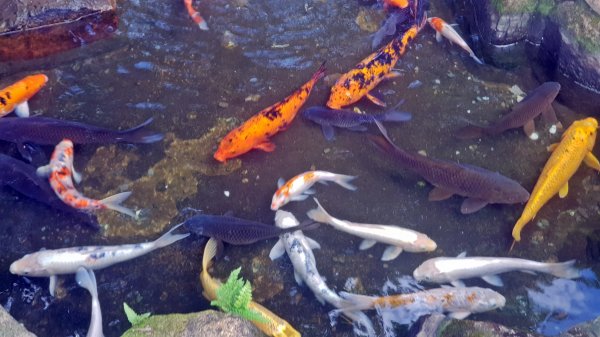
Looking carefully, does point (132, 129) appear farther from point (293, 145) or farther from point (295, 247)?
point (295, 247)

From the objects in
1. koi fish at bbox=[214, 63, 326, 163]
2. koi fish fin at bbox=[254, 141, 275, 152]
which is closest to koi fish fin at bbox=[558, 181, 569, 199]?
koi fish at bbox=[214, 63, 326, 163]

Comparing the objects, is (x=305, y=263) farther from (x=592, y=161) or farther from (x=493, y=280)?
(x=592, y=161)

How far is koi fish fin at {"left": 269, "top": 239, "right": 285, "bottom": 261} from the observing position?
4754mm

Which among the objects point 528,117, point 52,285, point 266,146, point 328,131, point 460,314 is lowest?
point 52,285

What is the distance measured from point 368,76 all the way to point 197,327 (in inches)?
130

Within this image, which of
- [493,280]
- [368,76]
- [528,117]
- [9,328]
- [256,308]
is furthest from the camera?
[368,76]

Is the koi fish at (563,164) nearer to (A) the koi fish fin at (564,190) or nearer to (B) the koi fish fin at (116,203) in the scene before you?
(A) the koi fish fin at (564,190)

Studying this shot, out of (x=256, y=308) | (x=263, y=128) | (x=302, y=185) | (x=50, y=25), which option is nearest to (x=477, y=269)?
(x=302, y=185)

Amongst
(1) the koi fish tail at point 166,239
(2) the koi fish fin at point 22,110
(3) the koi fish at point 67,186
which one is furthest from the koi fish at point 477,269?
(2) the koi fish fin at point 22,110

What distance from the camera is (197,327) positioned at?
370cm

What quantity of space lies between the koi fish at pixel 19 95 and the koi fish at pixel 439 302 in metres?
3.97

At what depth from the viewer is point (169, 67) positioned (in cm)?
607

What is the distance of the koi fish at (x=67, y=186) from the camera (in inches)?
193

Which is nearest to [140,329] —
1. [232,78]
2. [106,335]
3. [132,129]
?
[106,335]
